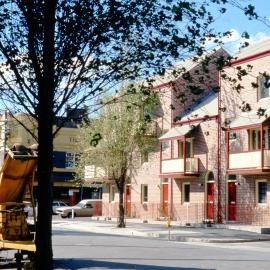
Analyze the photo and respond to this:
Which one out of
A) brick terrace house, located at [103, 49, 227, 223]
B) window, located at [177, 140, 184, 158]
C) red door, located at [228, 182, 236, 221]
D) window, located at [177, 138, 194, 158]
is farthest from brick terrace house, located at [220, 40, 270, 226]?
window, located at [177, 140, 184, 158]

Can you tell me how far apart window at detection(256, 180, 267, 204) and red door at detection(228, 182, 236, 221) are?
84.1 inches

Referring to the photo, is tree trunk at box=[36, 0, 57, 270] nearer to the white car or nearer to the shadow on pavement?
the shadow on pavement

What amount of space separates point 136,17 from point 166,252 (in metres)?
12.8

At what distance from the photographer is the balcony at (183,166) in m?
40.5

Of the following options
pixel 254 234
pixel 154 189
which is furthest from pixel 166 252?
pixel 154 189

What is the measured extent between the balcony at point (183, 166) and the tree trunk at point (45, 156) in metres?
31.9

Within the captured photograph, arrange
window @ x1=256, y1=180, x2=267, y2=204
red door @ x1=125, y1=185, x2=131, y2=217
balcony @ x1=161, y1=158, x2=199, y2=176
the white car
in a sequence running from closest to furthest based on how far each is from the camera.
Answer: window @ x1=256, y1=180, x2=267, y2=204, balcony @ x1=161, y1=158, x2=199, y2=176, red door @ x1=125, y1=185, x2=131, y2=217, the white car

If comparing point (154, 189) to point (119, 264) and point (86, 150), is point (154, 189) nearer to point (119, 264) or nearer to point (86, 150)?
point (86, 150)

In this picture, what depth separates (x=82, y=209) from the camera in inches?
2243

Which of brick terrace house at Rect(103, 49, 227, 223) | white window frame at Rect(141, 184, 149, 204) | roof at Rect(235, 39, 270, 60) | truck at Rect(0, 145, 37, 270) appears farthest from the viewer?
white window frame at Rect(141, 184, 149, 204)

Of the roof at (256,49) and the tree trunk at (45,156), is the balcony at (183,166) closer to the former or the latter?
the roof at (256,49)

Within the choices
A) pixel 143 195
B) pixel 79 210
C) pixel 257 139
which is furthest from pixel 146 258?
pixel 79 210

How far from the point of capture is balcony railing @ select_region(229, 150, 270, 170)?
33.5 m

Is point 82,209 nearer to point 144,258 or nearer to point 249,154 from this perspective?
point 249,154
